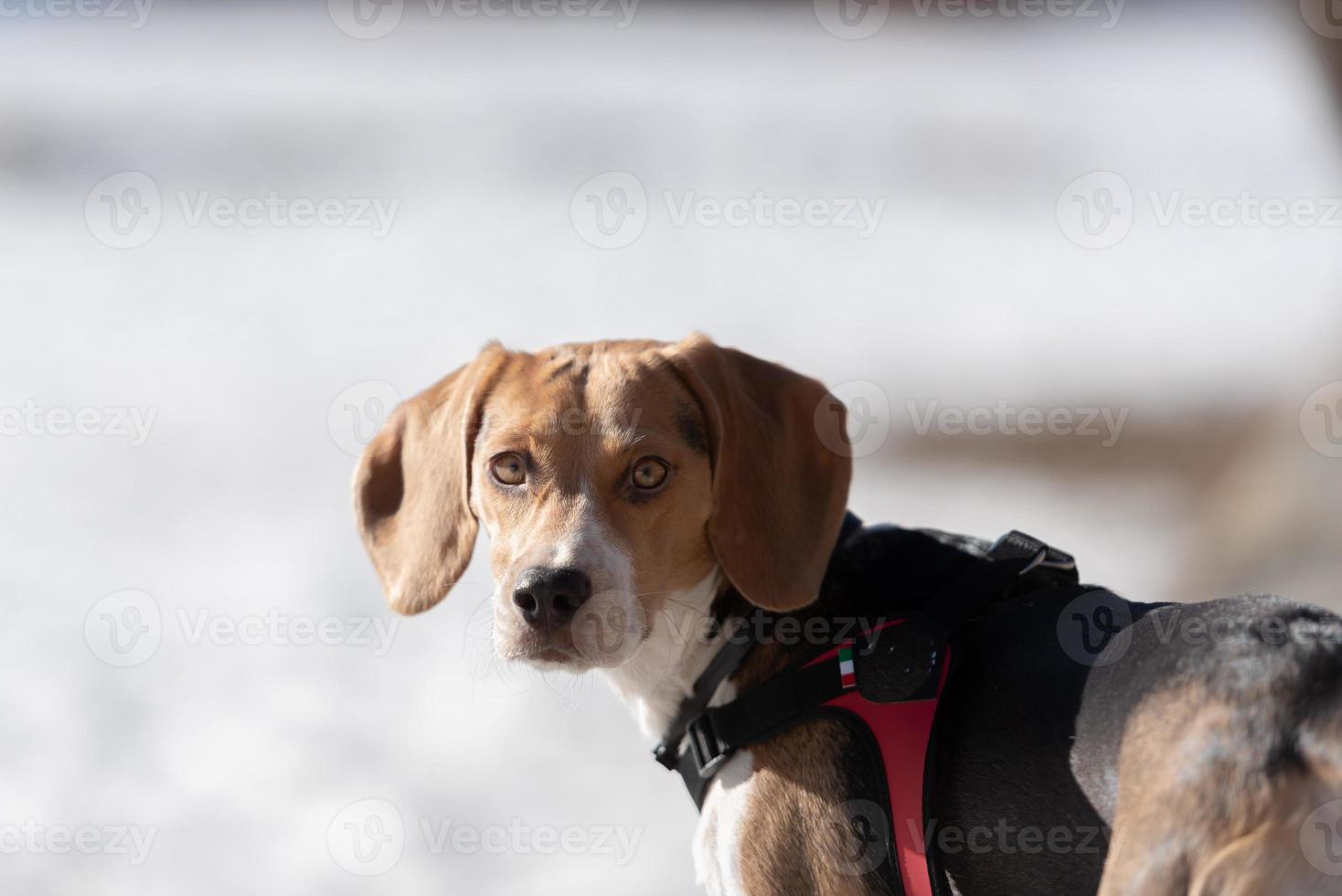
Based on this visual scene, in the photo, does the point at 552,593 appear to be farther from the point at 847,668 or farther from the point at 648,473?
the point at 847,668

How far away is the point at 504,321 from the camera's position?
8297 mm

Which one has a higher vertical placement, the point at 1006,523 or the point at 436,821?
the point at 1006,523

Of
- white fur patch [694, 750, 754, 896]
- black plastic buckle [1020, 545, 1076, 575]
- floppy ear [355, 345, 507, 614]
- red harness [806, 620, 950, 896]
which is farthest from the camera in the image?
floppy ear [355, 345, 507, 614]

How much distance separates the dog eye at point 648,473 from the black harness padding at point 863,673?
0.43 m

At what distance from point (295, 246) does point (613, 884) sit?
7.02 metres

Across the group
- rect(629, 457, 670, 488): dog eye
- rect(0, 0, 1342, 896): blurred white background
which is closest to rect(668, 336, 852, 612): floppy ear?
rect(629, 457, 670, 488): dog eye

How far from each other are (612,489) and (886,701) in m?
0.84

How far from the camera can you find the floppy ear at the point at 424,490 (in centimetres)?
300

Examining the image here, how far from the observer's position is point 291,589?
637cm

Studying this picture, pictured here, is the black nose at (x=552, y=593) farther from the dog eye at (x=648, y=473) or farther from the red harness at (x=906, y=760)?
the red harness at (x=906, y=760)

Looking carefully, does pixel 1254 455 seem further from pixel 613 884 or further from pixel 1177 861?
pixel 1177 861

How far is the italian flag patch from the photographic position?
2.49m

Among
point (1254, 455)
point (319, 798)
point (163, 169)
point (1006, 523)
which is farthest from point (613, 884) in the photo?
point (163, 169)

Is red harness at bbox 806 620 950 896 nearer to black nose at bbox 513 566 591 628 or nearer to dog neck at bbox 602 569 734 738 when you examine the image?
dog neck at bbox 602 569 734 738
